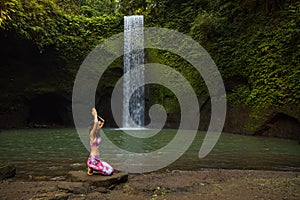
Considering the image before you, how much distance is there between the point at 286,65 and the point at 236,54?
2.76 meters

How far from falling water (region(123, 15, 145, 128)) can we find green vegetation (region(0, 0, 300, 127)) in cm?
70

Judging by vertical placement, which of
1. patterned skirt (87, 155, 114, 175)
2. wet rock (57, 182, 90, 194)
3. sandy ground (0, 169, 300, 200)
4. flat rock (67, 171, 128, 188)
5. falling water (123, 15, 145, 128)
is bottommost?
sandy ground (0, 169, 300, 200)

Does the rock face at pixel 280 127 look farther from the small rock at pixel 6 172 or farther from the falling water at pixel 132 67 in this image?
the small rock at pixel 6 172

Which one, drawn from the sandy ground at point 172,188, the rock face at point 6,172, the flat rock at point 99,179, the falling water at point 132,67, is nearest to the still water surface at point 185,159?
the rock face at point 6,172

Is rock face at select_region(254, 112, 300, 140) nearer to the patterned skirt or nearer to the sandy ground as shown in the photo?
the sandy ground

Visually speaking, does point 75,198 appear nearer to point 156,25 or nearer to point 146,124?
point 146,124

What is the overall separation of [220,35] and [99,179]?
12958 mm

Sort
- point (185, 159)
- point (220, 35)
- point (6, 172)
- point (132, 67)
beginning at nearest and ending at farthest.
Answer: point (6, 172) → point (185, 159) → point (220, 35) → point (132, 67)

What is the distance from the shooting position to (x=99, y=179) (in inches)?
170

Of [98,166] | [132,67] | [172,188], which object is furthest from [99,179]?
[132,67]

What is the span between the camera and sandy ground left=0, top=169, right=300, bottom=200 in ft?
12.7

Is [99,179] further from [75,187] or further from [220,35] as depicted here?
[220,35]

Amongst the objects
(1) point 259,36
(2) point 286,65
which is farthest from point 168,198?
(1) point 259,36

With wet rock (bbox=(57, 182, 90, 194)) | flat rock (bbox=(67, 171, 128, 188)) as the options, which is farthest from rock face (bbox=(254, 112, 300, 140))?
wet rock (bbox=(57, 182, 90, 194))
